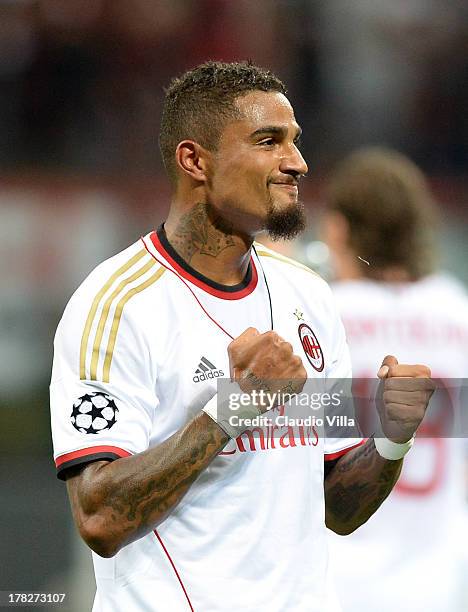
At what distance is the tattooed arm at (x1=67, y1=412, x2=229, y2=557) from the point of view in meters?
2.02

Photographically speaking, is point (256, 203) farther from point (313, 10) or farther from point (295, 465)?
point (313, 10)

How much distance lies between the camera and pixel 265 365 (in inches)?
80.5

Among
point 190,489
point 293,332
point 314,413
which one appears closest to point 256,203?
point 293,332

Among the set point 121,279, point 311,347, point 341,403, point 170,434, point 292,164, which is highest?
point 292,164

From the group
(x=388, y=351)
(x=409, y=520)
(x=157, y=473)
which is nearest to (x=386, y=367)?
(x=157, y=473)

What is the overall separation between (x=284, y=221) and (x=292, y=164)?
0.40 feet

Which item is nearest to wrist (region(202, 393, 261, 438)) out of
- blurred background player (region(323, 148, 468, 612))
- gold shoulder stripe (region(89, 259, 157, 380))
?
gold shoulder stripe (region(89, 259, 157, 380))

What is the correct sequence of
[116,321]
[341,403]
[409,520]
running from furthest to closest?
[409,520] → [341,403] → [116,321]

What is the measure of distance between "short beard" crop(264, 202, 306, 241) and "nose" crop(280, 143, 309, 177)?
7 centimetres

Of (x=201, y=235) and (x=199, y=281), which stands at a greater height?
(x=201, y=235)

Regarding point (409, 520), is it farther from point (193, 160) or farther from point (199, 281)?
point (193, 160)

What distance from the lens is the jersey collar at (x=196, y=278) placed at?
233cm

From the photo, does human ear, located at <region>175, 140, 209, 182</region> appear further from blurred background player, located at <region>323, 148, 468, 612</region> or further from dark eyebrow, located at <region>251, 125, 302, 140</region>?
blurred background player, located at <region>323, 148, 468, 612</region>

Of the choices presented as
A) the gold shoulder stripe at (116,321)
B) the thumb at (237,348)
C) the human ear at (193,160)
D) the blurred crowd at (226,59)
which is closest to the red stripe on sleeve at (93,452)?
the gold shoulder stripe at (116,321)
